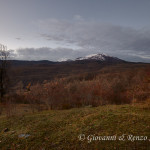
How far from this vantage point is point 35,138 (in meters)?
5.28

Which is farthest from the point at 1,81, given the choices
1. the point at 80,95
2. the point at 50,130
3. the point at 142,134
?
the point at 142,134

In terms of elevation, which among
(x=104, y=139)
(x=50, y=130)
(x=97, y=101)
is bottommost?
(x=97, y=101)

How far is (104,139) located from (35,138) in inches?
113

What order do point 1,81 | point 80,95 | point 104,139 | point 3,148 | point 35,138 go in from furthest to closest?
point 1,81 → point 80,95 → point 35,138 → point 3,148 → point 104,139

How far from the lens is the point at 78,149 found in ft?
13.7

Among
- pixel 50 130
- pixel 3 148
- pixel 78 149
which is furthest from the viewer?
pixel 50 130

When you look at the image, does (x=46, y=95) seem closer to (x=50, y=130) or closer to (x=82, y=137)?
(x=50, y=130)

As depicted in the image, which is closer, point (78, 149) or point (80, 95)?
point (78, 149)

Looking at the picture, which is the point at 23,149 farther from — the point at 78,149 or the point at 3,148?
the point at 78,149

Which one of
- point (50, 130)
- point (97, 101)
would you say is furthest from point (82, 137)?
point (97, 101)

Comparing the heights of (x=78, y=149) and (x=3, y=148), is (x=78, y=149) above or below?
above
